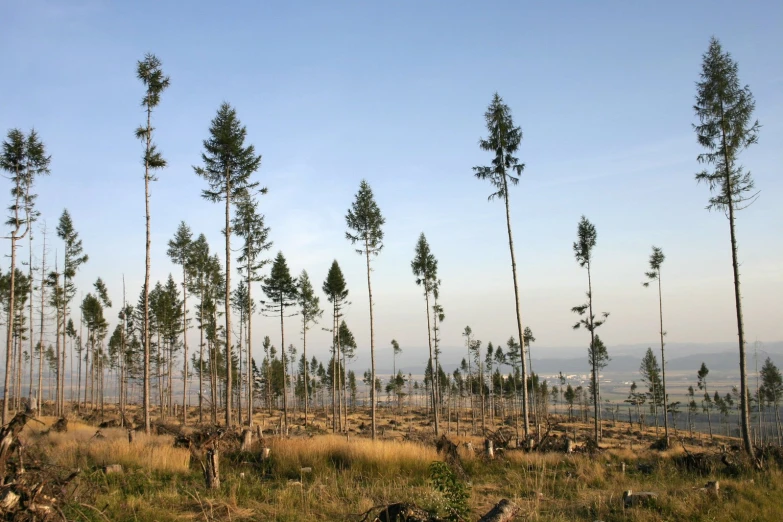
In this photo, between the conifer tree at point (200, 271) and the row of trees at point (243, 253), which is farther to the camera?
the conifer tree at point (200, 271)

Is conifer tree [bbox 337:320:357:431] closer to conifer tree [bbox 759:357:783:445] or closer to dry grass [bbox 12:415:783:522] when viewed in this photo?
dry grass [bbox 12:415:783:522]

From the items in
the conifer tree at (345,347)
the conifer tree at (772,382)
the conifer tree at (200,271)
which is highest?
the conifer tree at (200,271)

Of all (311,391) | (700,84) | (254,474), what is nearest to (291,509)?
(254,474)

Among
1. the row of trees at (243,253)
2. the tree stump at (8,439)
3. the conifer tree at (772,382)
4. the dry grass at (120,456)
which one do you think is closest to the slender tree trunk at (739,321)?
the row of trees at (243,253)

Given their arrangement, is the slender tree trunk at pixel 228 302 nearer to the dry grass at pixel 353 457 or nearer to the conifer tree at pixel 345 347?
the dry grass at pixel 353 457

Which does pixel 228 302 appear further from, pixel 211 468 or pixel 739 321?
pixel 739 321

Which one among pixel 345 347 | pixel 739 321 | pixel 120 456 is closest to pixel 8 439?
pixel 120 456

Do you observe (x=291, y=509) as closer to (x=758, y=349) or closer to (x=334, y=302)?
(x=758, y=349)

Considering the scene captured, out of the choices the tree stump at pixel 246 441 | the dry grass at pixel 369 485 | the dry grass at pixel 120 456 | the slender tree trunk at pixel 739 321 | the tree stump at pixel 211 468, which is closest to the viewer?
the dry grass at pixel 369 485

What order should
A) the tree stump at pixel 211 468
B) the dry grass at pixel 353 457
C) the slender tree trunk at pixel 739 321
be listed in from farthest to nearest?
the slender tree trunk at pixel 739 321
the dry grass at pixel 353 457
the tree stump at pixel 211 468

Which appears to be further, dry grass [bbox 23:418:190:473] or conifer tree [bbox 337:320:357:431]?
conifer tree [bbox 337:320:357:431]

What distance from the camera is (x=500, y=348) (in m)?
72.0

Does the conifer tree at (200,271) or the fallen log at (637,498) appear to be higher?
the conifer tree at (200,271)

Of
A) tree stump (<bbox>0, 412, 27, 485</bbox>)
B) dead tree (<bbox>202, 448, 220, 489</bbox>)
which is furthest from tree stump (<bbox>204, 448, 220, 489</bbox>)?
tree stump (<bbox>0, 412, 27, 485</bbox>)
